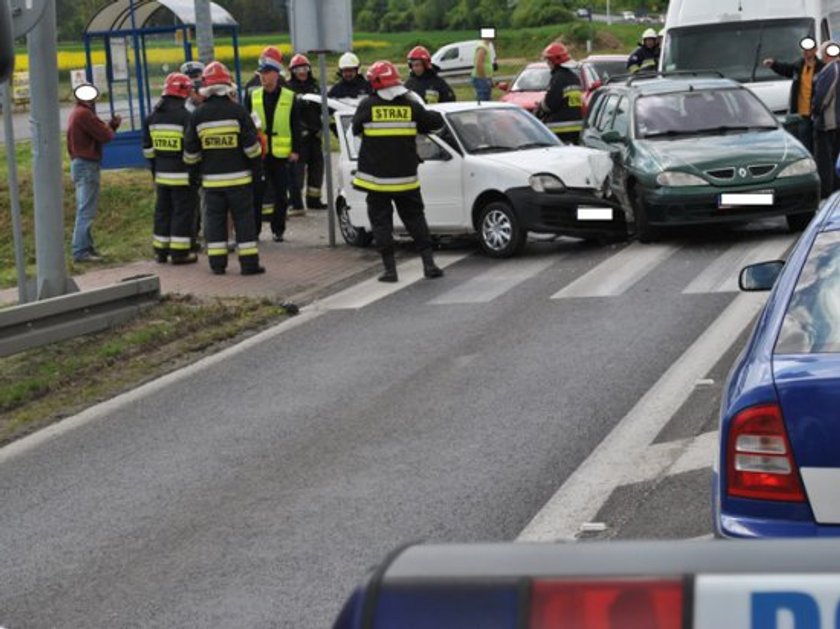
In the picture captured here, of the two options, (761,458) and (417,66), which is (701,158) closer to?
(417,66)

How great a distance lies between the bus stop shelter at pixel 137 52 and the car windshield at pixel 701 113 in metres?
8.24

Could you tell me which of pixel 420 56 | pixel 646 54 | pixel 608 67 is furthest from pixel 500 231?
pixel 608 67

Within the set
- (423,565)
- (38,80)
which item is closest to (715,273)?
(38,80)

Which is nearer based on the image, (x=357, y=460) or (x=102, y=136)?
(x=357, y=460)

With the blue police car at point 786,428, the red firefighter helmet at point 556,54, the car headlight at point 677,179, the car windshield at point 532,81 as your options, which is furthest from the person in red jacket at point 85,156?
the car windshield at point 532,81

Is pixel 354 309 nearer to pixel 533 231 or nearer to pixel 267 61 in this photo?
pixel 533 231

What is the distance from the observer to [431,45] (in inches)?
3187

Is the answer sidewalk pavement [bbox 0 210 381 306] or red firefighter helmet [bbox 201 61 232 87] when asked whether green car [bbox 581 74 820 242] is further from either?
red firefighter helmet [bbox 201 61 232 87]

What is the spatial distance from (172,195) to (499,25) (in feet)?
244

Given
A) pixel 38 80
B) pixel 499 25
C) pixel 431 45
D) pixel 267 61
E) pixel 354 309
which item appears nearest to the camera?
pixel 38 80

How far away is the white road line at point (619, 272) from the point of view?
15695 millimetres

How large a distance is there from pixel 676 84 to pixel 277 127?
423 cm

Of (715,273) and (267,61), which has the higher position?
(267,61)

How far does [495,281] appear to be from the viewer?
1684 centimetres
